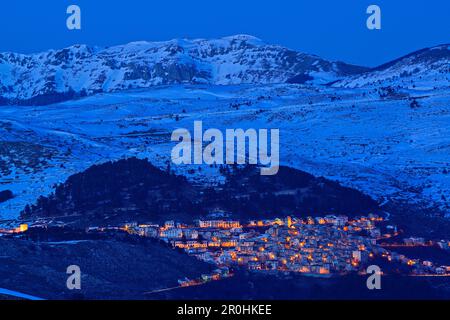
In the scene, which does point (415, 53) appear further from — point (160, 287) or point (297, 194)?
point (160, 287)

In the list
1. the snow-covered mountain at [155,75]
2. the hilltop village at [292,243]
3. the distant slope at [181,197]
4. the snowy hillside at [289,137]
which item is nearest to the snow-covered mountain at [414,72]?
the snowy hillside at [289,137]

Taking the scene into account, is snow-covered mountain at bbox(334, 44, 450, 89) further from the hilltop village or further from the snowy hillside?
the hilltop village

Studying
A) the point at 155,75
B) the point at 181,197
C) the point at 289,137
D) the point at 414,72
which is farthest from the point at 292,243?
the point at 155,75

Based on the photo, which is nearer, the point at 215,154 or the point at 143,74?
the point at 215,154

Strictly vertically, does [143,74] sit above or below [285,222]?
above

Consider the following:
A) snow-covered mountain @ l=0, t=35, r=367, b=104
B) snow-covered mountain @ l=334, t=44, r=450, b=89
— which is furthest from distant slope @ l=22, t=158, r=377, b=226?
snow-covered mountain @ l=0, t=35, r=367, b=104

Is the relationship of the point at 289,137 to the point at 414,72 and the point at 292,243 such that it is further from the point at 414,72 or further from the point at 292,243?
the point at 414,72

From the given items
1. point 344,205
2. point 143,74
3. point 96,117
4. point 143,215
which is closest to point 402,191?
point 344,205
